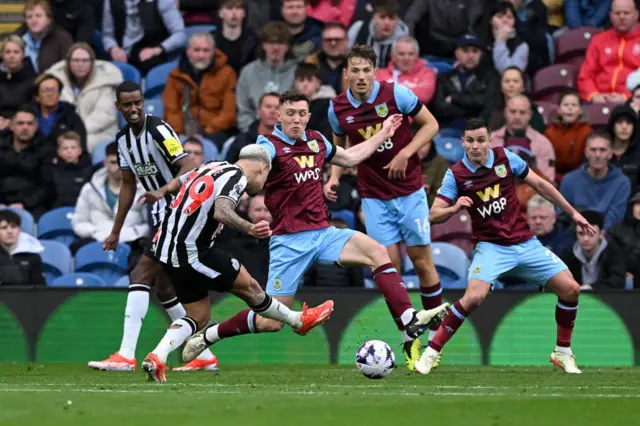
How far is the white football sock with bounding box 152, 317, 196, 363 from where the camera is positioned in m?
9.80

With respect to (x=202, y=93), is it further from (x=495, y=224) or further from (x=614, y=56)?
(x=495, y=224)

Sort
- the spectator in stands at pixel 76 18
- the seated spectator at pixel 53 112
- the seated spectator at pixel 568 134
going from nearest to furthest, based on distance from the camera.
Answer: the seated spectator at pixel 568 134 → the seated spectator at pixel 53 112 → the spectator in stands at pixel 76 18

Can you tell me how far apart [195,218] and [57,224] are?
5629 mm

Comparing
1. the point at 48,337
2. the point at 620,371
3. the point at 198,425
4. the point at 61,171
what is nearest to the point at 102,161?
the point at 61,171

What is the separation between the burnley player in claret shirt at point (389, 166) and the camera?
37.0 ft

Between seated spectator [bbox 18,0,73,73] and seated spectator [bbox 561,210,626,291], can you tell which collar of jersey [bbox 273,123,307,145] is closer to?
seated spectator [bbox 561,210,626,291]

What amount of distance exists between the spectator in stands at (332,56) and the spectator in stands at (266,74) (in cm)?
35

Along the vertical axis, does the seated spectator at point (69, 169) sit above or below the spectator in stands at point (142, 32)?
below

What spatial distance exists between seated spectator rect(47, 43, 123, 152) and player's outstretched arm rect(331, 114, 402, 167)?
19.7 ft

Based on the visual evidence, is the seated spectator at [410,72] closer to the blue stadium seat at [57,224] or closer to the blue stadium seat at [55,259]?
the blue stadium seat at [57,224]

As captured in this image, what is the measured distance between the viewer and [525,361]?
1314 cm

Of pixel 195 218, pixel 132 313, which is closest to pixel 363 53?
pixel 195 218

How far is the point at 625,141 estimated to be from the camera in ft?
49.1

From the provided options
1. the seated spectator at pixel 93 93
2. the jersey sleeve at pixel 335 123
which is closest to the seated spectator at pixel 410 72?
the seated spectator at pixel 93 93
